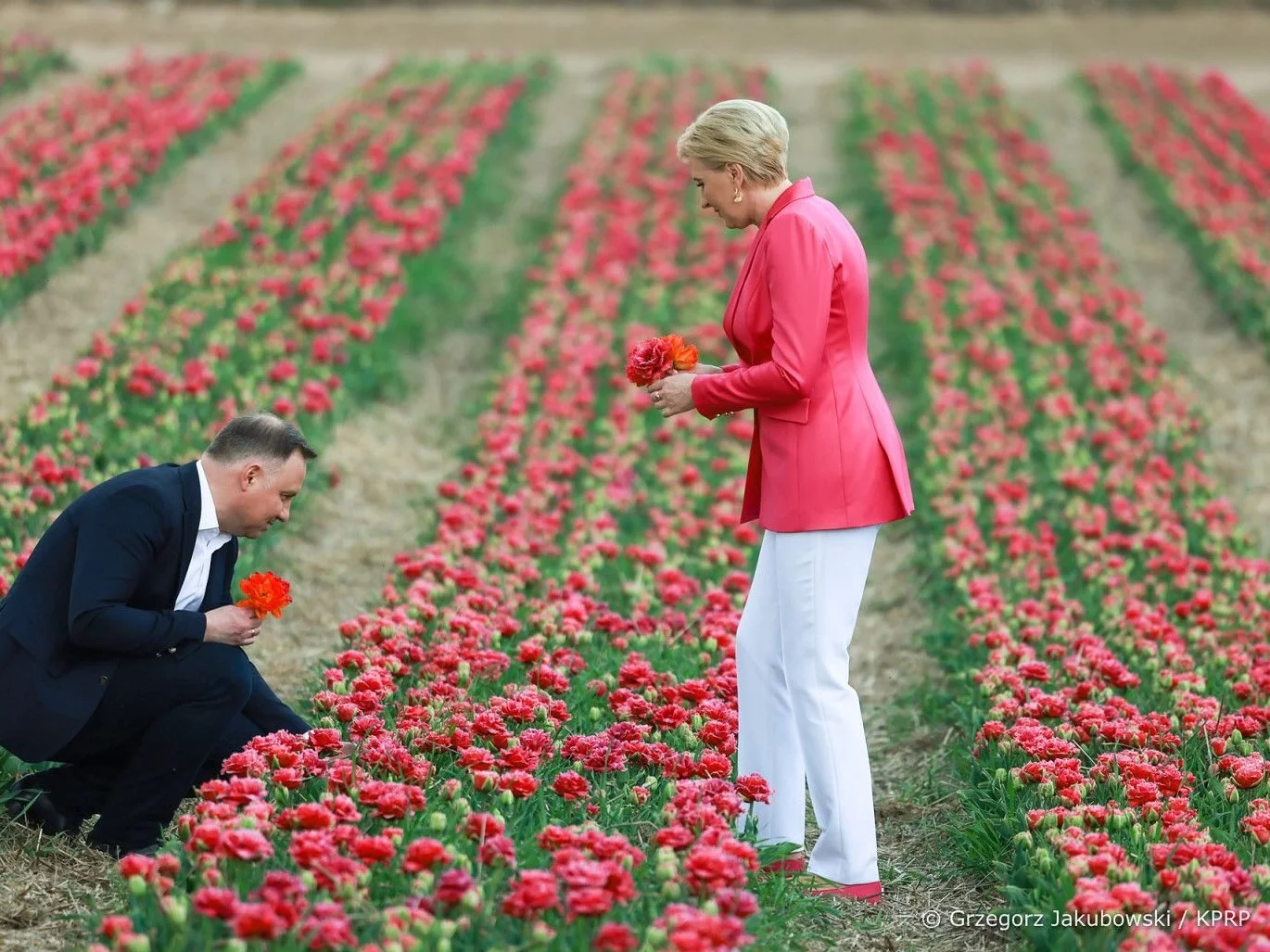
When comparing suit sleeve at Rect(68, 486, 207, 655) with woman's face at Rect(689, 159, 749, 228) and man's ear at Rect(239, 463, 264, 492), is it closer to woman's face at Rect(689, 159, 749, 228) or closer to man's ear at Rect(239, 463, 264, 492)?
man's ear at Rect(239, 463, 264, 492)

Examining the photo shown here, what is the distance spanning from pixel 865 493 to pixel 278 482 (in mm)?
1535

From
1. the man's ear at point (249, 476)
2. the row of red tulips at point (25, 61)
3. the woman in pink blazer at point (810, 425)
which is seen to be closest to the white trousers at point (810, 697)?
the woman in pink blazer at point (810, 425)

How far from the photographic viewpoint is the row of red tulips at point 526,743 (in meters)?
3.24

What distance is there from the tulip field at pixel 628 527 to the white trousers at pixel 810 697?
152mm

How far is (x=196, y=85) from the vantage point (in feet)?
51.4

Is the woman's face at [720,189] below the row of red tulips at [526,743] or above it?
above

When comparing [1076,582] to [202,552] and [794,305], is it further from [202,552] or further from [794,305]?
[202,552]

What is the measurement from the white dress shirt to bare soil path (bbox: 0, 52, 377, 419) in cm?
398

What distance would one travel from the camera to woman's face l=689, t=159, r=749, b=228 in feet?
13.2

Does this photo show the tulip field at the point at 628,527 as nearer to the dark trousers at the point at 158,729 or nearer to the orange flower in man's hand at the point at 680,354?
the dark trousers at the point at 158,729

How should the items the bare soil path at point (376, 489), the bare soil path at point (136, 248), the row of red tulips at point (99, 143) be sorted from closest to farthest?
the bare soil path at point (376, 489) → the bare soil path at point (136, 248) → the row of red tulips at point (99, 143)

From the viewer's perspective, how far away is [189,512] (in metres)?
4.08

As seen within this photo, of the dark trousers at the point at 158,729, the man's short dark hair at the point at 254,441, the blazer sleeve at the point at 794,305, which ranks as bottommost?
the dark trousers at the point at 158,729

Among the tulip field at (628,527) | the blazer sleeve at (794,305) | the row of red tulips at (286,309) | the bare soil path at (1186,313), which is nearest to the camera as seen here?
the tulip field at (628,527)
